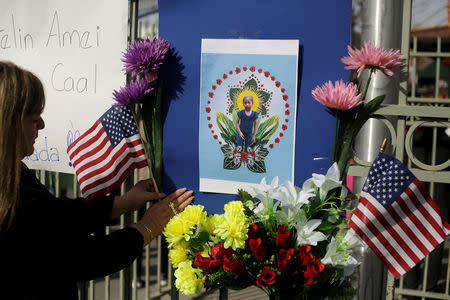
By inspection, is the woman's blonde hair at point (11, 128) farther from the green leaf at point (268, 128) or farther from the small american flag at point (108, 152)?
the green leaf at point (268, 128)

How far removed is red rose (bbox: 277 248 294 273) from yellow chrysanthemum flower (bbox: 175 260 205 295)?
31cm

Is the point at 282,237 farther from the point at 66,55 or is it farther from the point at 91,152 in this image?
the point at 66,55

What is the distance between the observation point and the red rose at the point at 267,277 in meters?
1.60

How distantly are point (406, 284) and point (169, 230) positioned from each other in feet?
11.7

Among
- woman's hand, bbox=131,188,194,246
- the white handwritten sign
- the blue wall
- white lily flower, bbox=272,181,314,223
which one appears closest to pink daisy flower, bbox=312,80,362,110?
the blue wall

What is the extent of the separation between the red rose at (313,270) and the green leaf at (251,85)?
0.80 metres

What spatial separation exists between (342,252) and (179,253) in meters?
0.60

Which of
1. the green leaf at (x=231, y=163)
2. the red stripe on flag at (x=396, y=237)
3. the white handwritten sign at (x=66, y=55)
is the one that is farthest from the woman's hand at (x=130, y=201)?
the red stripe on flag at (x=396, y=237)

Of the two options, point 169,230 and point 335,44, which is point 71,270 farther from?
point 335,44

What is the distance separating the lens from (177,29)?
2223 mm

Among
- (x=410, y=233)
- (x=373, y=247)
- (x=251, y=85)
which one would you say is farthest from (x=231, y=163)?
(x=410, y=233)

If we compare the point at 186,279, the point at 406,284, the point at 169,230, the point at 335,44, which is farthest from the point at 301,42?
the point at 406,284

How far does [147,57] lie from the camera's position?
2.15m

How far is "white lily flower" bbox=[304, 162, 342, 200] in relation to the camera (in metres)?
1.76
